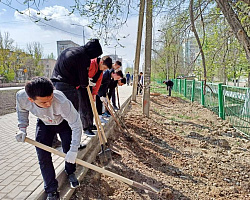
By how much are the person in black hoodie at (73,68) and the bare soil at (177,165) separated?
1.17m

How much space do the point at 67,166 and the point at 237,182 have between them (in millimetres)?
2353

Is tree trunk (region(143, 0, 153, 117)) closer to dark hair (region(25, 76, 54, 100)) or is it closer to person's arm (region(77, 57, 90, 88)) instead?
person's arm (region(77, 57, 90, 88))

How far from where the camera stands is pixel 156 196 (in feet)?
7.79

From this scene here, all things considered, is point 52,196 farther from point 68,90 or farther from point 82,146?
point 68,90

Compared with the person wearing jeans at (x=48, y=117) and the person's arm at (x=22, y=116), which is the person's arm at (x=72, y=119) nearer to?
the person wearing jeans at (x=48, y=117)

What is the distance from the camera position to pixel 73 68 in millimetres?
2771

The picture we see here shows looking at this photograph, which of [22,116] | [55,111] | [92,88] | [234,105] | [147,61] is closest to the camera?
[55,111]

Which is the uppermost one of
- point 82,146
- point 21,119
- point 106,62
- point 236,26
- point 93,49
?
point 236,26

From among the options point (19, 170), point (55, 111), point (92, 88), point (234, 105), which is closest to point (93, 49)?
point (92, 88)

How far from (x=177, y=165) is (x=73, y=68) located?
2208mm

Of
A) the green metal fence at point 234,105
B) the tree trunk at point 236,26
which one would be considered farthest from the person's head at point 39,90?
the green metal fence at point 234,105

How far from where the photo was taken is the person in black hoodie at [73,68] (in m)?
Result: 2.73

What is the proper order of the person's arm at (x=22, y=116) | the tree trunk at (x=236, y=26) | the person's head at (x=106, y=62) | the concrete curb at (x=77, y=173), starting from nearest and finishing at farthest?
the person's arm at (x=22, y=116) < the concrete curb at (x=77, y=173) < the tree trunk at (x=236, y=26) < the person's head at (x=106, y=62)

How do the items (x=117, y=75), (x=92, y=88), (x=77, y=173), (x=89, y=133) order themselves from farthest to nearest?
(x=117, y=75) < (x=92, y=88) < (x=89, y=133) < (x=77, y=173)
